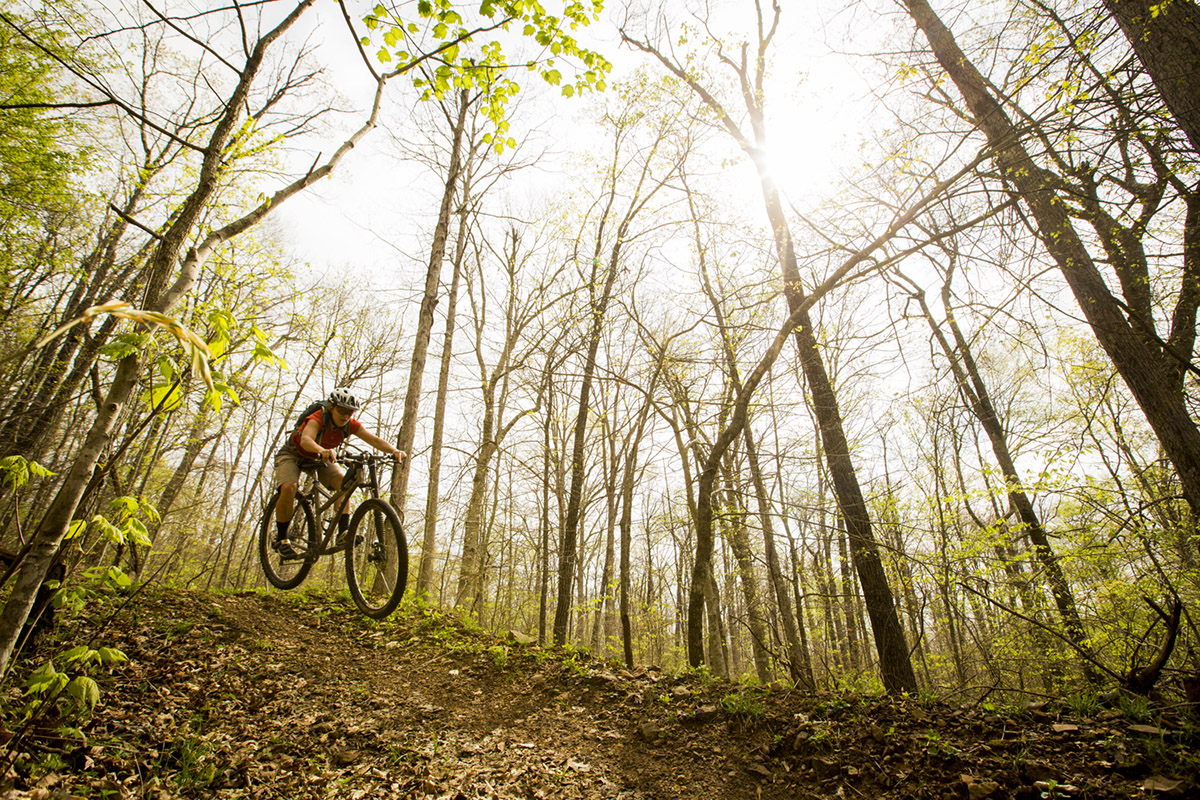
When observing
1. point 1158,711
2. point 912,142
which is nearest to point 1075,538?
point 1158,711

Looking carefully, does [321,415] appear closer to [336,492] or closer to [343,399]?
[343,399]

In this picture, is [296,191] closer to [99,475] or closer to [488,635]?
[99,475]

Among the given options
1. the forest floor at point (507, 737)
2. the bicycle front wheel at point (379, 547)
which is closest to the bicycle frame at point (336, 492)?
the bicycle front wheel at point (379, 547)

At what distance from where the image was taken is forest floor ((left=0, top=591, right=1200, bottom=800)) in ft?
9.02

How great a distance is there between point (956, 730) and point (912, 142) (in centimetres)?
495

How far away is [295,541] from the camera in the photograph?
5.62m

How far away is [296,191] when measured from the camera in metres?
4.43

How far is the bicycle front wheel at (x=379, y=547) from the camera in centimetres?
471

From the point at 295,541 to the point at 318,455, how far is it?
4.18 ft

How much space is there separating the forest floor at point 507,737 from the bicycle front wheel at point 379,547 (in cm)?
67

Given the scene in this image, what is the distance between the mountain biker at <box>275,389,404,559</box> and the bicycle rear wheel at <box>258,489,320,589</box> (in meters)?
0.10

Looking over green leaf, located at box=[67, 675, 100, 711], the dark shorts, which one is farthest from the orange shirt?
green leaf, located at box=[67, 675, 100, 711]

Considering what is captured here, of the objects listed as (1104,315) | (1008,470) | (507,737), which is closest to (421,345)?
(507,737)

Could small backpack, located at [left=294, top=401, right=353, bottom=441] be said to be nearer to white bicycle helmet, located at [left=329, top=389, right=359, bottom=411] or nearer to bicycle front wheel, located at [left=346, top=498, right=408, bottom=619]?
white bicycle helmet, located at [left=329, top=389, right=359, bottom=411]
